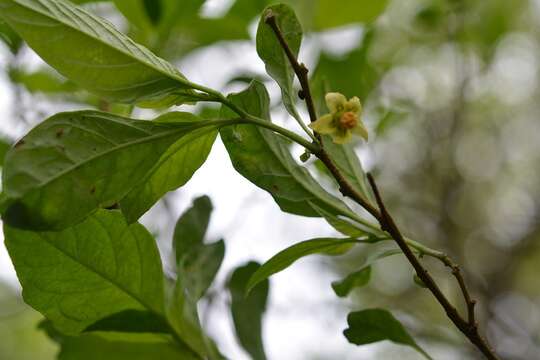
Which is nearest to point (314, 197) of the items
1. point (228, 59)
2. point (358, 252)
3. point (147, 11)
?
point (147, 11)

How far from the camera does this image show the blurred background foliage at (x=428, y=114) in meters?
1.33

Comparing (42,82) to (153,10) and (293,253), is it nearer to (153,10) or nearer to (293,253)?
(153,10)

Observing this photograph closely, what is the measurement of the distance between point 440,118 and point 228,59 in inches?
45.9

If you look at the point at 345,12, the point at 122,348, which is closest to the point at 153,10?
the point at 345,12

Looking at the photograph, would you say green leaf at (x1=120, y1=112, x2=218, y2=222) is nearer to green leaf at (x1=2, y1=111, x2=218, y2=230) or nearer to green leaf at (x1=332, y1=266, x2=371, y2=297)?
green leaf at (x1=2, y1=111, x2=218, y2=230)

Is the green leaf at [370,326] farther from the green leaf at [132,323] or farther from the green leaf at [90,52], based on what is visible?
the green leaf at [90,52]

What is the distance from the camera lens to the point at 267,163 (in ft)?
2.28

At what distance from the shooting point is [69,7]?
23.4 inches

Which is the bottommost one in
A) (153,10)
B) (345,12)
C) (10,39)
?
(10,39)

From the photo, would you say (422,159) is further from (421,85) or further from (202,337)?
(202,337)

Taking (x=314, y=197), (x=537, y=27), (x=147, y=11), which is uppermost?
(x=537, y=27)

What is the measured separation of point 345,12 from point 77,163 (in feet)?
2.85

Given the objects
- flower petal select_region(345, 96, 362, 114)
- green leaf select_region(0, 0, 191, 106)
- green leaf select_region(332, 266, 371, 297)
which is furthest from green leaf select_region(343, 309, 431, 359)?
green leaf select_region(0, 0, 191, 106)

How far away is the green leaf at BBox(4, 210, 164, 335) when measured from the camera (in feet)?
2.39
